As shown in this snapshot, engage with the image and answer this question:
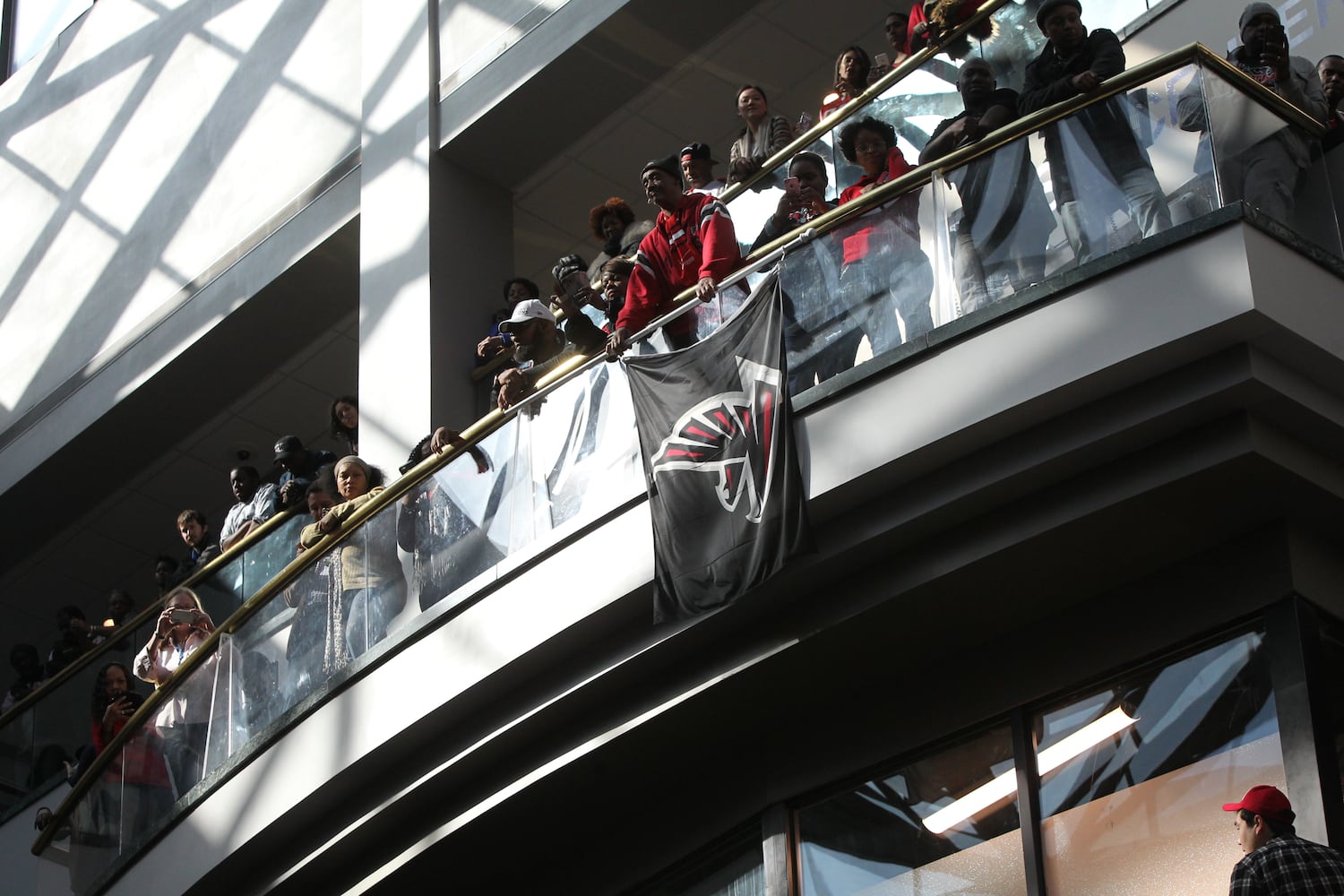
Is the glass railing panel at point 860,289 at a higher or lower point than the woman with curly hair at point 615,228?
lower

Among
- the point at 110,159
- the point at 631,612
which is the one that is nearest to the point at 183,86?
the point at 110,159

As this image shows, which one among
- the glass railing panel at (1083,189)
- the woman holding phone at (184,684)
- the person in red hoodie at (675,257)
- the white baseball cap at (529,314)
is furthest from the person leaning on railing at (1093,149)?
the woman holding phone at (184,684)

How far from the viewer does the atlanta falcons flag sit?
1044 centimetres

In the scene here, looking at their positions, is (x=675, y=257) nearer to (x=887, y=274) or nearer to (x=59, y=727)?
(x=887, y=274)

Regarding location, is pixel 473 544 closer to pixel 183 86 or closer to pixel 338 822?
pixel 338 822

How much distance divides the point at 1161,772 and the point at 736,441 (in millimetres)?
2940

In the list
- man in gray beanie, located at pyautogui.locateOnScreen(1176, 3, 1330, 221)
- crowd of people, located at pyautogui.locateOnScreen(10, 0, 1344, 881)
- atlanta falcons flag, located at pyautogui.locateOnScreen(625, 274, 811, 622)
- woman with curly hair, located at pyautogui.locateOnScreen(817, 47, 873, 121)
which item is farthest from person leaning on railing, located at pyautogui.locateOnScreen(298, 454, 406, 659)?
man in gray beanie, located at pyautogui.locateOnScreen(1176, 3, 1330, 221)

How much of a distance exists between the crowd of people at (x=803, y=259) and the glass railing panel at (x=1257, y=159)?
0.06 feet

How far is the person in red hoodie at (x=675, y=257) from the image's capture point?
1160cm

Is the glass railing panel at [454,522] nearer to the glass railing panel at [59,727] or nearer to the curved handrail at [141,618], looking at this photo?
the curved handrail at [141,618]

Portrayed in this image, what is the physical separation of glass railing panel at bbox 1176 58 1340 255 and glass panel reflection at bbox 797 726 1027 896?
3.25 m

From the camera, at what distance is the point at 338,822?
12766 millimetres

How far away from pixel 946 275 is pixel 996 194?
515mm

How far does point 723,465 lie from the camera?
10.7 metres
